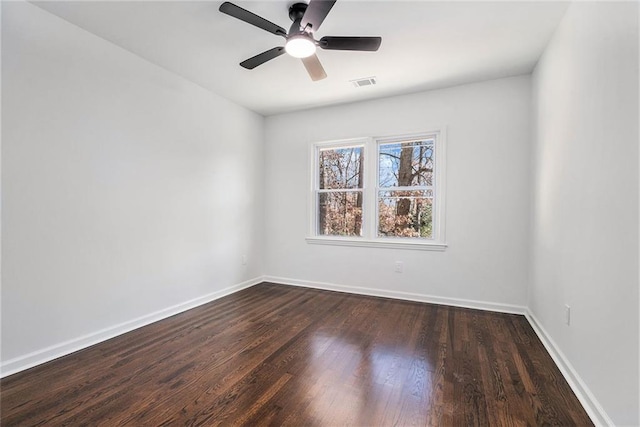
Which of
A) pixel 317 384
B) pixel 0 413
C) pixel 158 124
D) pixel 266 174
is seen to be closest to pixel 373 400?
pixel 317 384

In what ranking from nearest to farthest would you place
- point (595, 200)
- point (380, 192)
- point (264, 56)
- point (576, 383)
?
point (595, 200) → point (576, 383) → point (264, 56) → point (380, 192)

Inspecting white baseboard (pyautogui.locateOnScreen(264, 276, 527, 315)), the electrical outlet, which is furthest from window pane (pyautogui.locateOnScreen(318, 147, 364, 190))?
white baseboard (pyautogui.locateOnScreen(264, 276, 527, 315))

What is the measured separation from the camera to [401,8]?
6.92ft

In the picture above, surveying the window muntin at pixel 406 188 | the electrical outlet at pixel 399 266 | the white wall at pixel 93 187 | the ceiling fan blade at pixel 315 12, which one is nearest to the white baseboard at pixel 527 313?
the electrical outlet at pixel 399 266

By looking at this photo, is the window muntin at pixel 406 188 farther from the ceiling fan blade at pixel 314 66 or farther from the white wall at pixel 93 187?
the white wall at pixel 93 187

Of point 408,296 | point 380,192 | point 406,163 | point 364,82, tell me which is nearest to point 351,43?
point 364,82

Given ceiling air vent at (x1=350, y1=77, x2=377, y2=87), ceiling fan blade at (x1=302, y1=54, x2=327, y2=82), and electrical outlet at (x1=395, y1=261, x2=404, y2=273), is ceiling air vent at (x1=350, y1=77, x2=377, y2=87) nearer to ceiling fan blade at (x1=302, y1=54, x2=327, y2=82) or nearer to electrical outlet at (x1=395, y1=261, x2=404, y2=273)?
ceiling fan blade at (x1=302, y1=54, x2=327, y2=82)

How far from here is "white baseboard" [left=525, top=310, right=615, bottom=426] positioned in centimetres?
151

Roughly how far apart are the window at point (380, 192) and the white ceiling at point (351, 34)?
0.78m

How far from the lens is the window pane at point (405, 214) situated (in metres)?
3.70

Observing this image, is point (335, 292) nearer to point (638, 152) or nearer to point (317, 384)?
point (317, 384)

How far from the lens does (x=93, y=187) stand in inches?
97.3

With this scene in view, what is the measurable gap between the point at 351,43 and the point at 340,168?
222 cm

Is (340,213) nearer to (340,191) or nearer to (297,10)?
(340,191)
